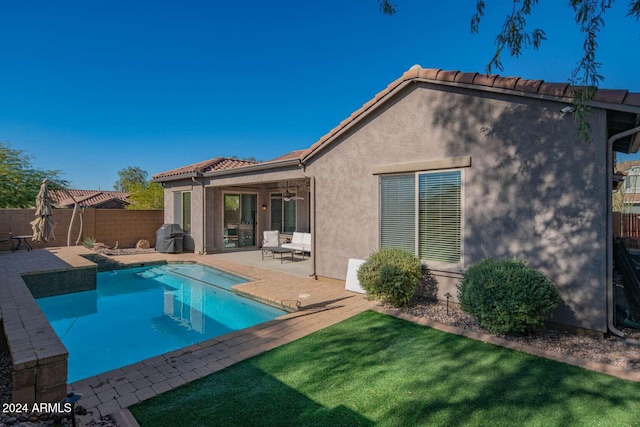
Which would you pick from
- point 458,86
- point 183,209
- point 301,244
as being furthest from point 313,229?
point 183,209

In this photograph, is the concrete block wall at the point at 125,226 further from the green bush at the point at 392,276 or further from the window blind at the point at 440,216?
the window blind at the point at 440,216

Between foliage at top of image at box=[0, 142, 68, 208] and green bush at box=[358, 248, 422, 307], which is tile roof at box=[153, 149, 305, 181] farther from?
foliage at top of image at box=[0, 142, 68, 208]

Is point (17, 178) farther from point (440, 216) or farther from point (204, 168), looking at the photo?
point (440, 216)

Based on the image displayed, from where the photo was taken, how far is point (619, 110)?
5297mm

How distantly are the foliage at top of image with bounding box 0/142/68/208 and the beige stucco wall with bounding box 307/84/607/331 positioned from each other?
25591 millimetres

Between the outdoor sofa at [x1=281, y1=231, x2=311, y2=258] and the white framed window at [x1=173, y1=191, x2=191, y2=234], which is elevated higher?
the white framed window at [x1=173, y1=191, x2=191, y2=234]

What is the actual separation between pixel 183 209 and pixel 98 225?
5.16 metres

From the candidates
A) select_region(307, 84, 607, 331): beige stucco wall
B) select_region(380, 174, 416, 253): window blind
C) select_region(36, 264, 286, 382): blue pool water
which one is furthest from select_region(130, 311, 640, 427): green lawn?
select_region(380, 174, 416, 253): window blind

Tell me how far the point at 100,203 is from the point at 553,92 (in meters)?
38.4

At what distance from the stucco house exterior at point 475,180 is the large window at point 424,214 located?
0.08 feet

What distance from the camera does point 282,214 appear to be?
1853cm

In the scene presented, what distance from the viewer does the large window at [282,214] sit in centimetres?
1800

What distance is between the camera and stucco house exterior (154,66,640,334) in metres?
5.66

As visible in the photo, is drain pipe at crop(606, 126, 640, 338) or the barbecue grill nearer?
drain pipe at crop(606, 126, 640, 338)
